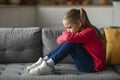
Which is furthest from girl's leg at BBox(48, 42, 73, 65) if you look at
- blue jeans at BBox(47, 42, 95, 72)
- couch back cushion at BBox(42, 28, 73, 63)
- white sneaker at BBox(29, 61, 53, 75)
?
couch back cushion at BBox(42, 28, 73, 63)

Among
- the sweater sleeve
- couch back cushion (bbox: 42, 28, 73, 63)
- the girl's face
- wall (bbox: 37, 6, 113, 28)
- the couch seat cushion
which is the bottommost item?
wall (bbox: 37, 6, 113, 28)

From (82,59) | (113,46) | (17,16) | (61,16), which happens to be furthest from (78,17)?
(61,16)

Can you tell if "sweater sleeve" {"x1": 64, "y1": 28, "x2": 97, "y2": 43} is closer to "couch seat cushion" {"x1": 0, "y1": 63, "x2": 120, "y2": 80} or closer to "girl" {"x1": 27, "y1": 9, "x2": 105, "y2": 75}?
"girl" {"x1": 27, "y1": 9, "x2": 105, "y2": 75}

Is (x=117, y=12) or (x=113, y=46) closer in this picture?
(x=113, y=46)

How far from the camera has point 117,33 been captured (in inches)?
114

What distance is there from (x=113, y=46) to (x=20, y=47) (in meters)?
0.90

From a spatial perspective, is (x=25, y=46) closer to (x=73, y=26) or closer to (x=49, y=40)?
(x=49, y=40)

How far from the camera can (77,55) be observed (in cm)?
255

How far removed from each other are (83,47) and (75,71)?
221mm

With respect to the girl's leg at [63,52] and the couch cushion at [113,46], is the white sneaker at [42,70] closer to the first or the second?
the girl's leg at [63,52]

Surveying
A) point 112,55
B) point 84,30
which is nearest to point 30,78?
point 84,30

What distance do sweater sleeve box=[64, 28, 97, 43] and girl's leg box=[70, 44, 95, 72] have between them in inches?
2.3

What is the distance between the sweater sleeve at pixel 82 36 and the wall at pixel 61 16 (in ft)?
9.87

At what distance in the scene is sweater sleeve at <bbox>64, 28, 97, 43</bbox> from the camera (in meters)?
2.49
